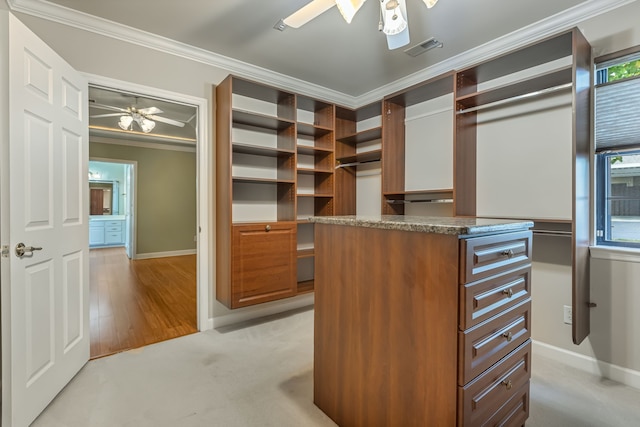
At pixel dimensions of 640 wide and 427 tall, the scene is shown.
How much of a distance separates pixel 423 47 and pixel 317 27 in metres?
1.00

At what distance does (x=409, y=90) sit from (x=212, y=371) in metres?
2.98

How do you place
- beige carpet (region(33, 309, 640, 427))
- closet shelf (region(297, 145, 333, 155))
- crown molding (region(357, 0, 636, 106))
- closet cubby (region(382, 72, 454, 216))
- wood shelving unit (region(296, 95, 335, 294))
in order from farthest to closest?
wood shelving unit (region(296, 95, 335, 294)), closet shelf (region(297, 145, 333, 155)), closet cubby (region(382, 72, 454, 216)), crown molding (region(357, 0, 636, 106)), beige carpet (region(33, 309, 640, 427))

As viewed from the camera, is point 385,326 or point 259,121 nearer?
point 385,326

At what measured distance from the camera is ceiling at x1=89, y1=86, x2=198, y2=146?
3.99 metres

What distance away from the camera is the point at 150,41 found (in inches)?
102

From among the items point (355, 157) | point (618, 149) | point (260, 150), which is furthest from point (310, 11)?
point (618, 149)

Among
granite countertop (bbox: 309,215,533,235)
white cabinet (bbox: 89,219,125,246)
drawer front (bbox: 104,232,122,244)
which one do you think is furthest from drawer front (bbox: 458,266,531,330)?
drawer front (bbox: 104,232,122,244)

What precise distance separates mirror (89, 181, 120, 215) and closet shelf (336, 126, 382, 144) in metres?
8.62

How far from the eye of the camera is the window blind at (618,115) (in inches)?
79.1

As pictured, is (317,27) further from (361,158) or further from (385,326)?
(385,326)

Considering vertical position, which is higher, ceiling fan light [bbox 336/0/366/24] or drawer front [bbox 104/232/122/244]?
ceiling fan light [bbox 336/0/366/24]

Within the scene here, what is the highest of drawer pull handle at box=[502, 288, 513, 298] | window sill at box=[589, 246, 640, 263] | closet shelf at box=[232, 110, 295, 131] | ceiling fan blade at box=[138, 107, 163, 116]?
ceiling fan blade at box=[138, 107, 163, 116]

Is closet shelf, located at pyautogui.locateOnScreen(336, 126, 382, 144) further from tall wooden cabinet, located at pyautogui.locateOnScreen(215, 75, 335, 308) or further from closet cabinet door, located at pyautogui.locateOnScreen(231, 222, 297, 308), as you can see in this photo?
closet cabinet door, located at pyautogui.locateOnScreen(231, 222, 297, 308)

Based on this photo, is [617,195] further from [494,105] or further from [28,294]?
[28,294]
